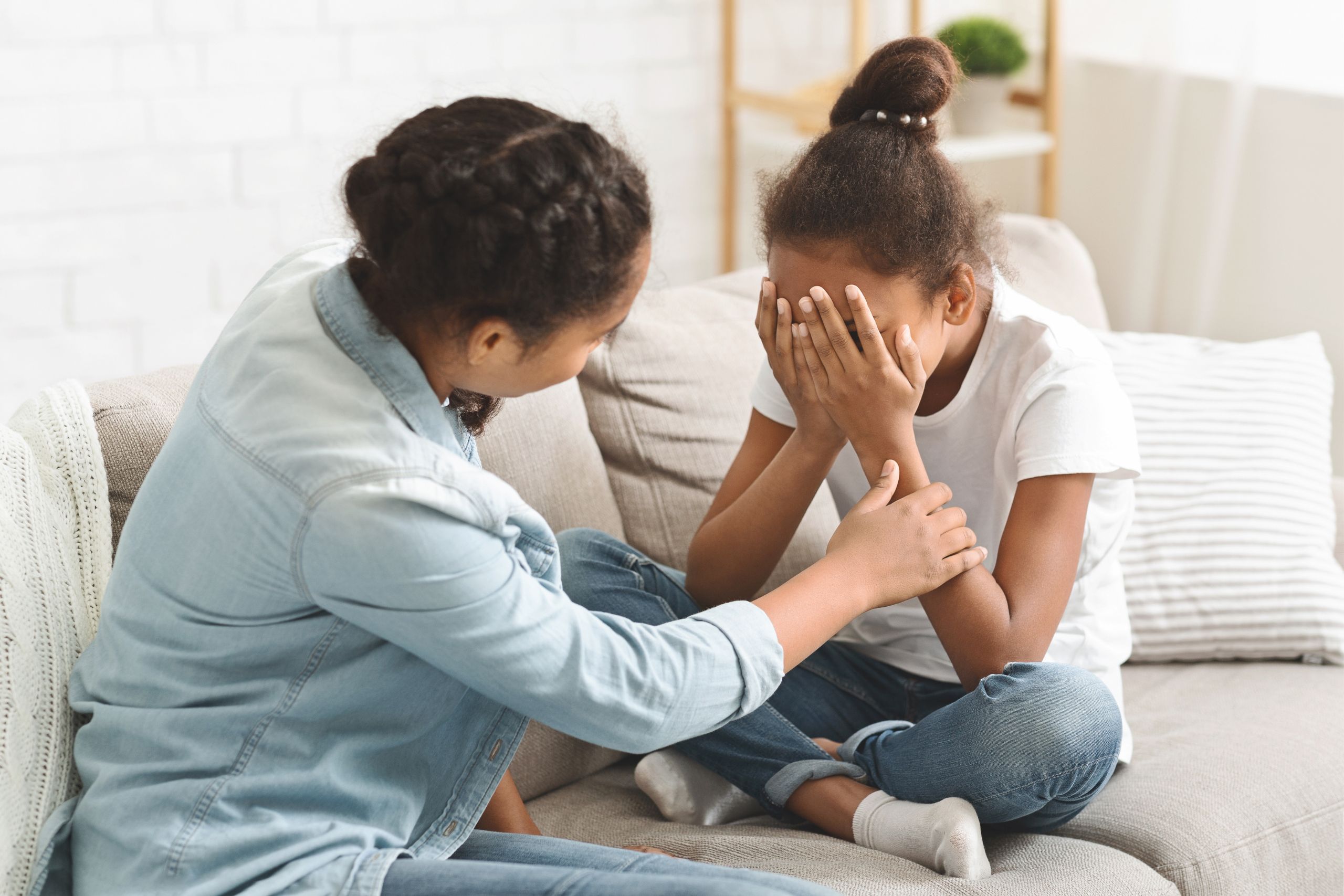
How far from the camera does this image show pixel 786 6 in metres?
2.85

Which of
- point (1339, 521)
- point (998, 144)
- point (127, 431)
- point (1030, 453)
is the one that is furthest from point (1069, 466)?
point (998, 144)

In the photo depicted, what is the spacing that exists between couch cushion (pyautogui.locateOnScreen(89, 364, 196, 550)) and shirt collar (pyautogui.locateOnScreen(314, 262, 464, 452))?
0.34 meters

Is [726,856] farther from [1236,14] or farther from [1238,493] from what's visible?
[1236,14]

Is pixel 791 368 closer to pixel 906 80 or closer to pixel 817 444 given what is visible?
pixel 817 444

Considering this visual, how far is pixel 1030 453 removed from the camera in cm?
116

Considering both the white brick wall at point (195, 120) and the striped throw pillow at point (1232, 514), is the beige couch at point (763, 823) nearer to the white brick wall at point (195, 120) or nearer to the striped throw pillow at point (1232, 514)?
the striped throw pillow at point (1232, 514)

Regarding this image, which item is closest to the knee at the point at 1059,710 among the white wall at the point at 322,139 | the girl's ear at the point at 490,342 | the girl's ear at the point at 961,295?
A: the girl's ear at the point at 961,295

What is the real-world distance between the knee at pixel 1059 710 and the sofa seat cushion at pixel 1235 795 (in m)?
0.13

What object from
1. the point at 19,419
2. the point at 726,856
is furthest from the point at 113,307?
the point at 726,856

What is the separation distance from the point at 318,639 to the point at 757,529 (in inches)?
20.0

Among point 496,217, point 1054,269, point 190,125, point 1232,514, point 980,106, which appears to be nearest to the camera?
point 496,217

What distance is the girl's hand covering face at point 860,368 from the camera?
1.12 m

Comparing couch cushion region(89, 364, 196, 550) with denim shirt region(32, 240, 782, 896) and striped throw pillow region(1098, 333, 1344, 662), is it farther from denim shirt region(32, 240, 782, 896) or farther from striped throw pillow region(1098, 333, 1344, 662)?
striped throw pillow region(1098, 333, 1344, 662)

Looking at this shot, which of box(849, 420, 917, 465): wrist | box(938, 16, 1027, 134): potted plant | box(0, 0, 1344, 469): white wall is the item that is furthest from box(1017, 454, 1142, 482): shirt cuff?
box(938, 16, 1027, 134): potted plant
